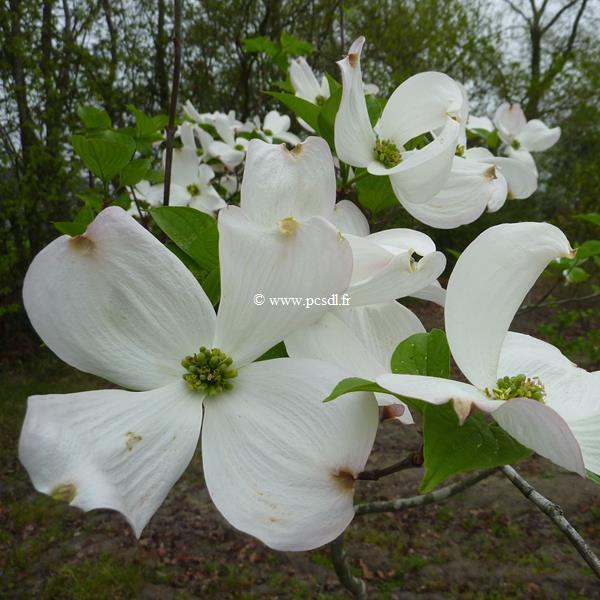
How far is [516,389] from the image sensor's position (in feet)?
1.13

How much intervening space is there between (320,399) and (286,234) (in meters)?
0.10

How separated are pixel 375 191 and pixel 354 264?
25 centimetres

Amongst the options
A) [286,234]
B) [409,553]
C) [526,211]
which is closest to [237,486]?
[286,234]

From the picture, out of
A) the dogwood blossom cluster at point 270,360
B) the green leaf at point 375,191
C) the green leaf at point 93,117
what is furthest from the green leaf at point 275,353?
the green leaf at point 93,117

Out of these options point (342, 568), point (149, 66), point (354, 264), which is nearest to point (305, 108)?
point (354, 264)

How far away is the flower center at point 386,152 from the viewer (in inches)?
22.3

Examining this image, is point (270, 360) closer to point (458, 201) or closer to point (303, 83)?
point (458, 201)

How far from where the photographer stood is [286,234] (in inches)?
12.6

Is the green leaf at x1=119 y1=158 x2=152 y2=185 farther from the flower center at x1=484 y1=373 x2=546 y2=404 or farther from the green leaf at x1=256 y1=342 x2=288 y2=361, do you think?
the flower center at x1=484 y1=373 x2=546 y2=404

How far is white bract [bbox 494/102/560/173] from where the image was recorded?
1.25 metres

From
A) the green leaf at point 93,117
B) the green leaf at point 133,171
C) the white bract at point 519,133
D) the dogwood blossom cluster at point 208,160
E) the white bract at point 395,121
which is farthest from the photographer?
the white bract at point 519,133

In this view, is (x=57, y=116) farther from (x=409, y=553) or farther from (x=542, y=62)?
(x=542, y=62)

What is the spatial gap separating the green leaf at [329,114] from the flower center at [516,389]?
0.35 m

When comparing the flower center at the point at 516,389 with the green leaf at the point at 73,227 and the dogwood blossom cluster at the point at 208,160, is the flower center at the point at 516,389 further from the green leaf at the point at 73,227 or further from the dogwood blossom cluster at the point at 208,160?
the dogwood blossom cluster at the point at 208,160
